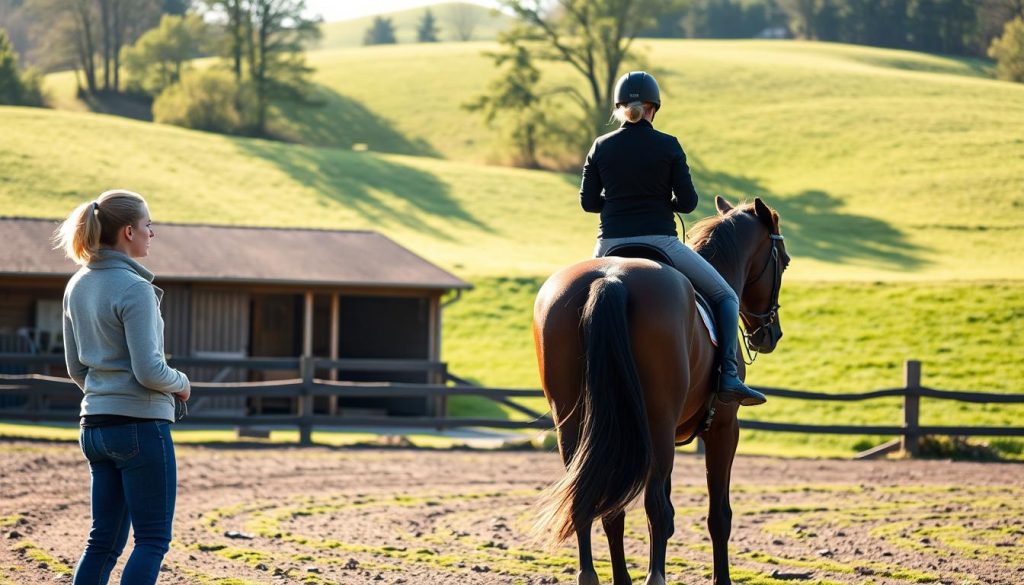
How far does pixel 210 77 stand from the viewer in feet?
210

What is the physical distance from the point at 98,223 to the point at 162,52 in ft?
236

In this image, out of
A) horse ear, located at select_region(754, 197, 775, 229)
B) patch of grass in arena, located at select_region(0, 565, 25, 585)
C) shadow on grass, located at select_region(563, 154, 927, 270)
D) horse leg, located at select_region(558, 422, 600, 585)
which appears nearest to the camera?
horse leg, located at select_region(558, 422, 600, 585)

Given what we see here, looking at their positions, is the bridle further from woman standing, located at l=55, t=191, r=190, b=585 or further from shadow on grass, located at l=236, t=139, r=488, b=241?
shadow on grass, located at l=236, t=139, r=488, b=241

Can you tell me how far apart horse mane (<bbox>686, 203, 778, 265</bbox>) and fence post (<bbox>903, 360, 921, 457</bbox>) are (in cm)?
1066

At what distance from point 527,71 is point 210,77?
58.6 ft

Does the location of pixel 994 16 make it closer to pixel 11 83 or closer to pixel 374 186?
pixel 374 186

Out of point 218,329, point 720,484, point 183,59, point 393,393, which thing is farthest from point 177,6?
point 720,484

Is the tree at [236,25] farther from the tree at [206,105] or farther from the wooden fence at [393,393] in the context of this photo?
the wooden fence at [393,393]

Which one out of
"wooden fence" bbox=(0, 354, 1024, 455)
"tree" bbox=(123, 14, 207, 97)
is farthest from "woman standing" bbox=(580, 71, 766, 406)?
"tree" bbox=(123, 14, 207, 97)

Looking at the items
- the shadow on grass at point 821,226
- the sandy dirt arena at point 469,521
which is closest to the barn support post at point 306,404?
the sandy dirt arena at point 469,521

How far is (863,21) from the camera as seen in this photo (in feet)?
342

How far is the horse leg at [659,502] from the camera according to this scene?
5.87 metres

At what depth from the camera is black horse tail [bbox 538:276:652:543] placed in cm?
569

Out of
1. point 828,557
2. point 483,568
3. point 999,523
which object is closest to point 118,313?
point 483,568
